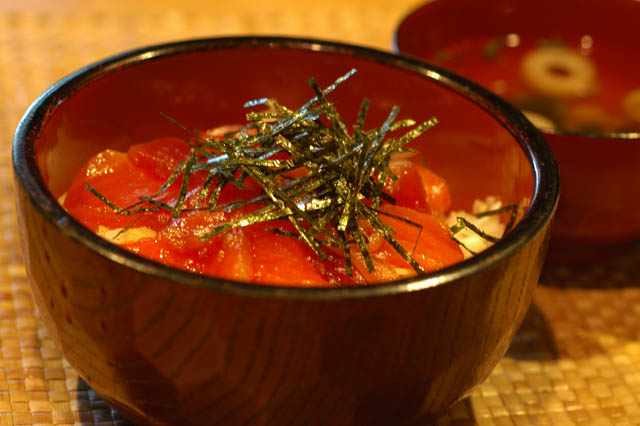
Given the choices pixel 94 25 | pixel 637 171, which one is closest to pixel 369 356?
pixel 637 171

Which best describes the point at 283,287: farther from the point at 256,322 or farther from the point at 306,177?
the point at 306,177

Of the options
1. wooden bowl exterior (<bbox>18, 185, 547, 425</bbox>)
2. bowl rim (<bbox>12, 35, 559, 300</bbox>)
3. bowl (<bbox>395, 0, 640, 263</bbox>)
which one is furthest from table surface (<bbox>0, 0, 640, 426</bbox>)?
bowl rim (<bbox>12, 35, 559, 300</bbox>)

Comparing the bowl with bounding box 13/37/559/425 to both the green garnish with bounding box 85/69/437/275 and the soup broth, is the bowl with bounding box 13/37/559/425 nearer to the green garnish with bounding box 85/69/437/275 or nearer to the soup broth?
the green garnish with bounding box 85/69/437/275

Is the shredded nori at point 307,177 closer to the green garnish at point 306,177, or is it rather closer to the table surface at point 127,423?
the green garnish at point 306,177

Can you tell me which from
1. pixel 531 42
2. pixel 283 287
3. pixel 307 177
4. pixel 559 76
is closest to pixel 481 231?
pixel 307 177

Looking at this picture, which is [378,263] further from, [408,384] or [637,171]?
[637,171]
